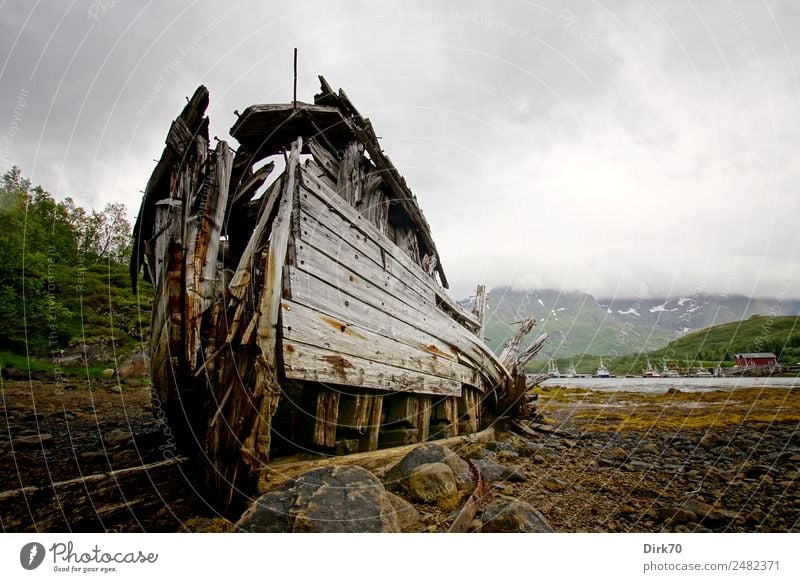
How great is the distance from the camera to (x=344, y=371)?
127 inches

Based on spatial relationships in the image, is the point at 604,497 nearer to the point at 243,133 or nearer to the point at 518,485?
the point at 518,485

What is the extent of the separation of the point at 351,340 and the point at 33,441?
589 centimetres

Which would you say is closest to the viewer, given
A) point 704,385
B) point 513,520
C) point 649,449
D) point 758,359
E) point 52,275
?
point 513,520

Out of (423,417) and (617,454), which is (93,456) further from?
(617,454)

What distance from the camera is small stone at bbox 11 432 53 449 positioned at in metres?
5.10

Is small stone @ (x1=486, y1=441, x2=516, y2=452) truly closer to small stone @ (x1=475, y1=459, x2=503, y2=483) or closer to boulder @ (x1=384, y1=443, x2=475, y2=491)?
small stone @ (x1=475, y1=459, x2=503, y2=483)

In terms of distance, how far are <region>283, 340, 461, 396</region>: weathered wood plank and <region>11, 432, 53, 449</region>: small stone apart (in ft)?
17.7

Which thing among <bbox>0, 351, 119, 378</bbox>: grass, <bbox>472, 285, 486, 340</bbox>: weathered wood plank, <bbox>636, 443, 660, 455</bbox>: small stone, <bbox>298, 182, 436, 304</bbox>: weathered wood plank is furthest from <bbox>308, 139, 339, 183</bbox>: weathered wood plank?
<bbox>0, 351, 119, 378</bbox>: grass

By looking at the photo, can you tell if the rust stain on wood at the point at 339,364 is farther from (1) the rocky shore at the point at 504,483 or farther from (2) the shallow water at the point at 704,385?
(2) the shallow water at the point at 704,385

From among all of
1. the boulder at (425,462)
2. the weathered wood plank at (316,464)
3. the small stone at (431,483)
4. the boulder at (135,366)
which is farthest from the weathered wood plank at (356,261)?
the boulder at (135,366)

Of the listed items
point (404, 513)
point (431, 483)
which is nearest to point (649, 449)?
point (431, 483)

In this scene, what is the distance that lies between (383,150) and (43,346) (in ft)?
60.4
